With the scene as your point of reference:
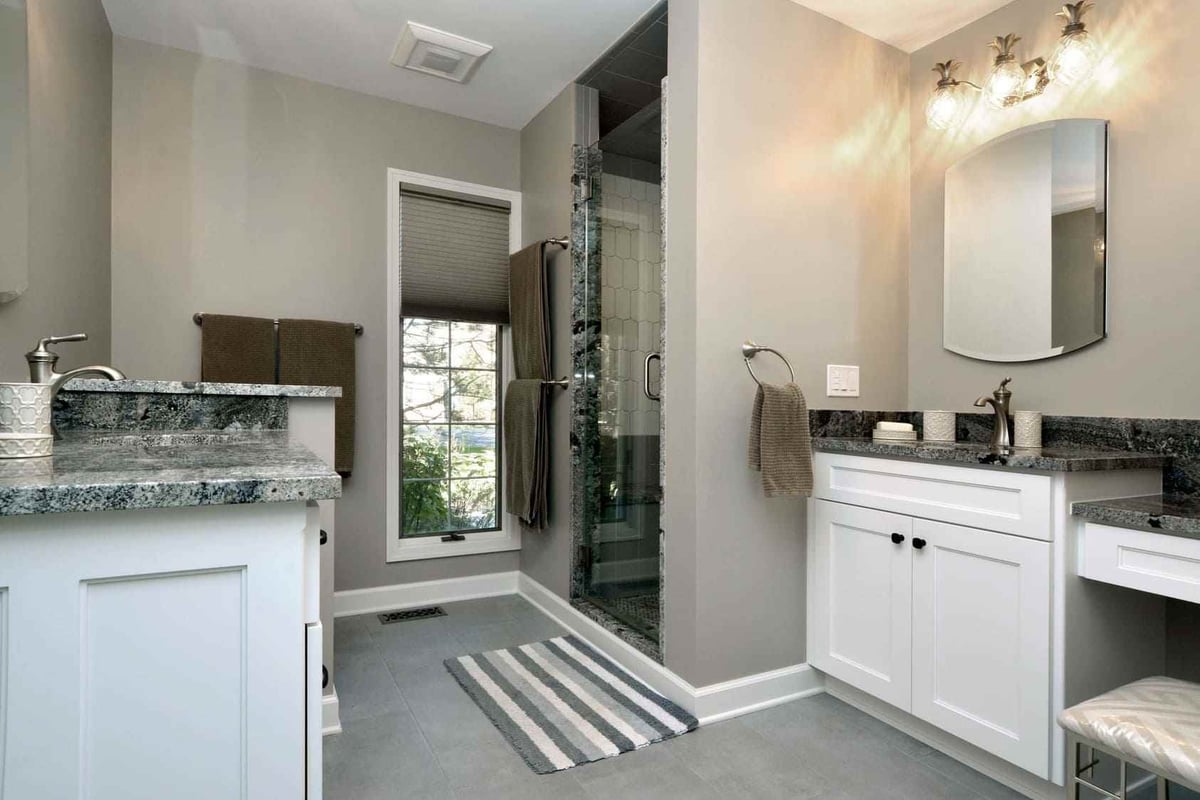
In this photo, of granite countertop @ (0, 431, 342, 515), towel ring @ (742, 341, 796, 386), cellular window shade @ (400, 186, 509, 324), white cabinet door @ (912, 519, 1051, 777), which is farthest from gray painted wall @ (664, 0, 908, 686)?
cellular window shade @ (400, 186, 509, 324)

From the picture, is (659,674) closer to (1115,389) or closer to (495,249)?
(1115,389)

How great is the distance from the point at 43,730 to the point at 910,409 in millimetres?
2584

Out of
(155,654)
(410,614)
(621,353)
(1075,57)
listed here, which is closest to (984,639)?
(621,353)

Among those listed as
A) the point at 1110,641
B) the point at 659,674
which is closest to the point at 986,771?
the point at 1110,641

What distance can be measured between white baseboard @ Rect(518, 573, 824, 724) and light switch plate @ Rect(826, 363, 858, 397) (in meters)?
0.97

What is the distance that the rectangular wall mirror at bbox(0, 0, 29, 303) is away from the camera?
1.46m

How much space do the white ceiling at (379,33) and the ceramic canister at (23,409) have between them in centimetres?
187

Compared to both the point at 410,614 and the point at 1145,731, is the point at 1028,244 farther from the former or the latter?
the point at 410,614

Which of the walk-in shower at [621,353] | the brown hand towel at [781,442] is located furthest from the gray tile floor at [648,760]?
the brown hand towel at [781,442]

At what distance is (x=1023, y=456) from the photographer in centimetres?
162

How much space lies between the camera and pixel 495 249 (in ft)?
11.0

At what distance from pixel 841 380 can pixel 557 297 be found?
53.1 inches

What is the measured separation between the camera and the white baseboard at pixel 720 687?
81.0 inches

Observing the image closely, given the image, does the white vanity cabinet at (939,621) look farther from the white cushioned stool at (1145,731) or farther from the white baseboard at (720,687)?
the white cushioned stool at (1145,731)
